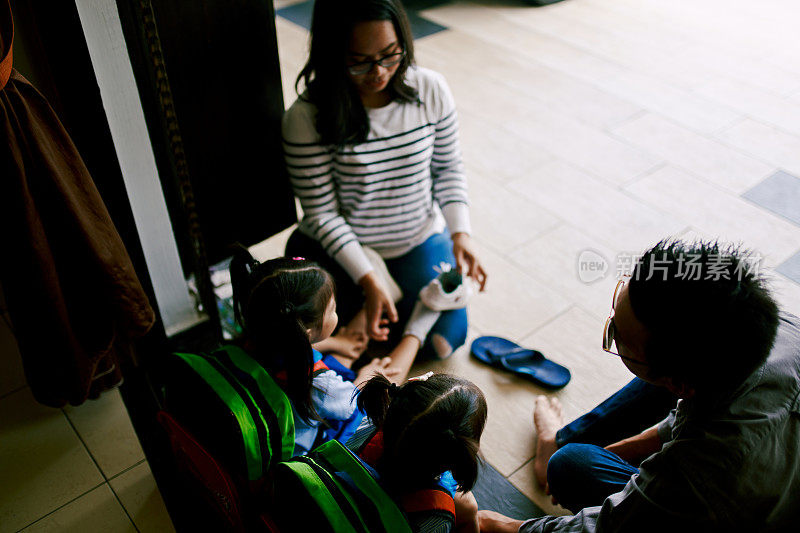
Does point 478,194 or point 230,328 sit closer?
point 230,328

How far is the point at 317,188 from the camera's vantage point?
1.65m

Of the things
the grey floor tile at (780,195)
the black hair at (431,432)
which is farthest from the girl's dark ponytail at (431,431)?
the grey floor tile at (780,195)

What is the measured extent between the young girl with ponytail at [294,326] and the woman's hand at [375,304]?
0.93 feet

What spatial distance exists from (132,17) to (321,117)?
1.43 ft

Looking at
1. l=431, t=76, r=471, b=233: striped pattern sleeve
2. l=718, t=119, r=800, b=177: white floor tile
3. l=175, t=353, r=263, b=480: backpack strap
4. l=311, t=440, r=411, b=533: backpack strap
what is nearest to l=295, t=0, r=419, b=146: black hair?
l=431, t=76, r=471, b=233: striped pattern sleeve

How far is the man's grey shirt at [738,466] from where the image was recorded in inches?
35.4

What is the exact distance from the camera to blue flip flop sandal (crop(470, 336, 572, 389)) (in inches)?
67.8

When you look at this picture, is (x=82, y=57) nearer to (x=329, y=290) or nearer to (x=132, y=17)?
(x=132, y=17)

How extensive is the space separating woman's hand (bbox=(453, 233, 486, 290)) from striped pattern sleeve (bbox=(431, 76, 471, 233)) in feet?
0.08

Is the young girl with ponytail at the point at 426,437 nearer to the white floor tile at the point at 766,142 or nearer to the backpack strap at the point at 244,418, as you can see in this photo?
the backpack strap at the point at 244,418

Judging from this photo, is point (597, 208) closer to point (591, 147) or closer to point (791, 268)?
point (591, 147)

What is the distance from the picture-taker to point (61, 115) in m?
1.31

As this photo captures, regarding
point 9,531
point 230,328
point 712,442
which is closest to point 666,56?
point 230,328

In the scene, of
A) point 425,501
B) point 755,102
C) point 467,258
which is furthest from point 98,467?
point 755,102
